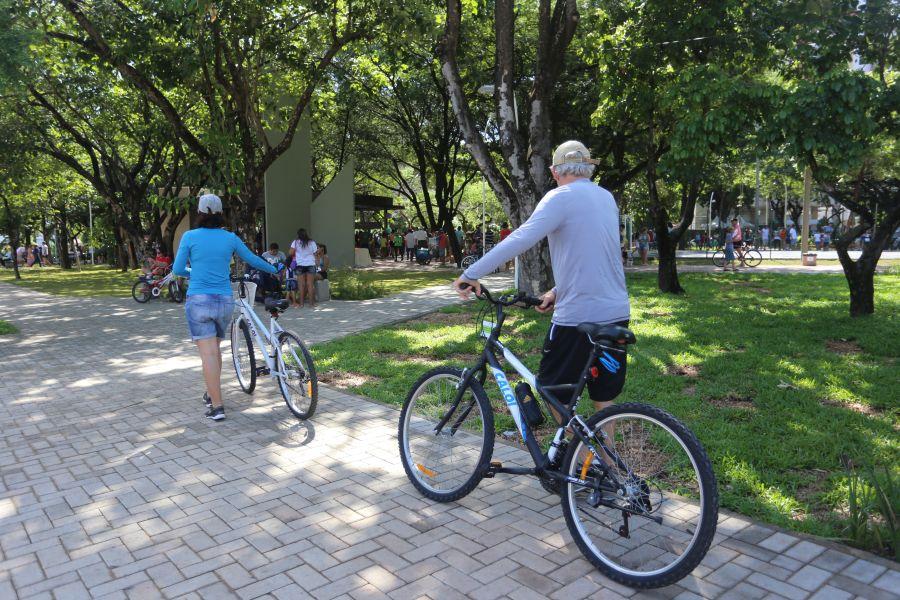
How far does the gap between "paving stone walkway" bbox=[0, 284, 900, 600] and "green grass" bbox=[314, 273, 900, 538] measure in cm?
57

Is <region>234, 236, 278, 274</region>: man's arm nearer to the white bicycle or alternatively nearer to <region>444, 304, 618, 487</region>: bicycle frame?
the white bicycle

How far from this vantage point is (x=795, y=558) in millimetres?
3279

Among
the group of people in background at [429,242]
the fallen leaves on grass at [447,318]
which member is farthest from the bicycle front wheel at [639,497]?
the group of people in background at [429,242]

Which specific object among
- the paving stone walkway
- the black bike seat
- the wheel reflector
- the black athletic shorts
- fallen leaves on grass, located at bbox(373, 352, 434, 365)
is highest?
the black bike seat

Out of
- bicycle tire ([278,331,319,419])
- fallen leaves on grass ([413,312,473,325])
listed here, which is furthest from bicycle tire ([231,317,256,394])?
fallen leaves on grass ([413,312,473,325])

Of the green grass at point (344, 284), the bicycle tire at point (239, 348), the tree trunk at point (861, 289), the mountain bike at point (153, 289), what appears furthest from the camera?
the green grass at point (344, 284)

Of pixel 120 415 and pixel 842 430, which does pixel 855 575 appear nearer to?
pixel 842 430

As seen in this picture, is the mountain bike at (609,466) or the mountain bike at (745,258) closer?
the mountain bike at (609,466)

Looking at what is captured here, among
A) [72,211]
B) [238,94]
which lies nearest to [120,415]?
[238,94]

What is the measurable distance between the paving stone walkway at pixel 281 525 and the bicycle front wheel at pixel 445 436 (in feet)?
0.48

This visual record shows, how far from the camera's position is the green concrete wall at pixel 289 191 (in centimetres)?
2089

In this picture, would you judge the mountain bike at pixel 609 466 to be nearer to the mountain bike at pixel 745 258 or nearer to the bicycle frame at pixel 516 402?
the bicycle frame at pixel 516 402

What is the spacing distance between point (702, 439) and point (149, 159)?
32.4 meters

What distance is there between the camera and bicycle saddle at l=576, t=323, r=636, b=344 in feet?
10.2
